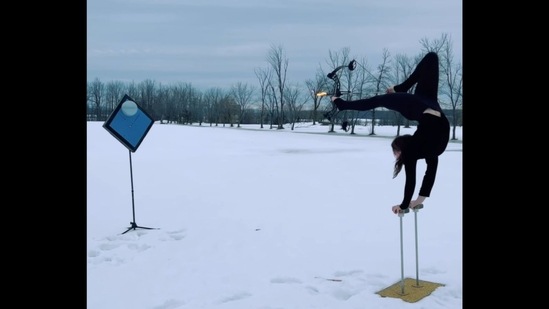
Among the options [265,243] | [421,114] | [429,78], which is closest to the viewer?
[421,114]

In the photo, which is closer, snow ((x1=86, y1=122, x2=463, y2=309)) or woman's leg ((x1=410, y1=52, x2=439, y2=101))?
woman's leg ((x1=410, y1=52, x2=439, y2=101))

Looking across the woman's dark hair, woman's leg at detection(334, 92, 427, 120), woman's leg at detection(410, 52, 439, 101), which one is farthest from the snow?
woman's leg at detection(410, 52, 439, 101)

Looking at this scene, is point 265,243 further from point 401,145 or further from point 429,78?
point 429,78

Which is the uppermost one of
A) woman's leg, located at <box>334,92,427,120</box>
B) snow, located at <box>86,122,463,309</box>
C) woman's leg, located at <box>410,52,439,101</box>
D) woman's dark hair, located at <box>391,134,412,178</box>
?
woman's leg, located at <box>410,52,439,101</box>

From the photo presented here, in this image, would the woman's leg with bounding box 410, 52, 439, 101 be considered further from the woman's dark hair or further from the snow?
the snow

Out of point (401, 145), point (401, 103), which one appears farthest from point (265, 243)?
point (401, 103)

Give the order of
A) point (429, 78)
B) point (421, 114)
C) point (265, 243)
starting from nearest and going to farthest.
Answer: point (421, 114) → point (429, 78) → point (265, 243)

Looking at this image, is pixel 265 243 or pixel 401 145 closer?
pixel 401 145

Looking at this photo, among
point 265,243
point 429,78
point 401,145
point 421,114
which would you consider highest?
point 429,78

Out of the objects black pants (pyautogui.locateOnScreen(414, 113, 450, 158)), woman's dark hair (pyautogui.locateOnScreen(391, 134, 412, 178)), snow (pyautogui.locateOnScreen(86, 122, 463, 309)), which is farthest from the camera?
snow (pyautogui.locateOnScreen(86, 122, 463, 309))
